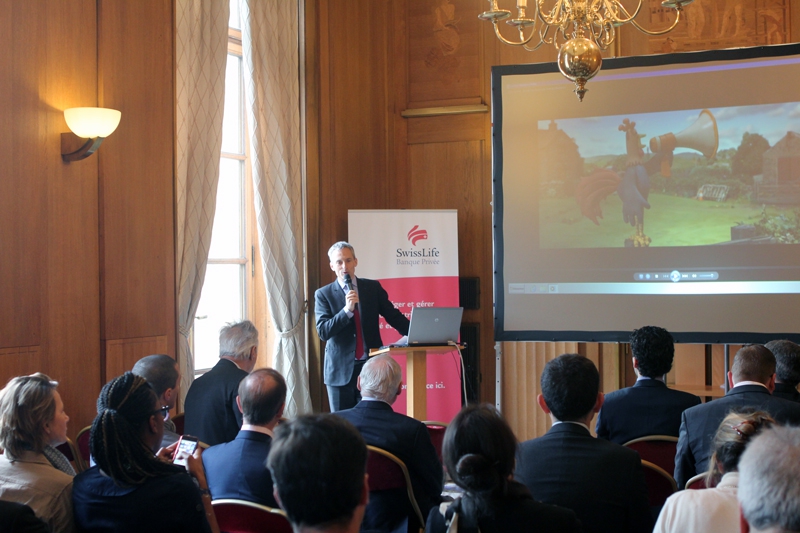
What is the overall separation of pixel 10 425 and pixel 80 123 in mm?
2145

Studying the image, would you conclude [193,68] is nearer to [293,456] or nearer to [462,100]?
[462,100]

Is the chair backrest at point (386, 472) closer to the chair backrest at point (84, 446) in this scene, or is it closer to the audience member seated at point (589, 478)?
the audience member seated at point (589, 478)

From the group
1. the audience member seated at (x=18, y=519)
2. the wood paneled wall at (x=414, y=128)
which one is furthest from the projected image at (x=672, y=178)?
the audience member seated at (x=18, y=519)

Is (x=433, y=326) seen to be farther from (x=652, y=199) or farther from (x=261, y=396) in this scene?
(x=652, y=199)

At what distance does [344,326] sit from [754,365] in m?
2.51

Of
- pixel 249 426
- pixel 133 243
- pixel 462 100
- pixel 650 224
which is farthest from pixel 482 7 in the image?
pixel 249 426

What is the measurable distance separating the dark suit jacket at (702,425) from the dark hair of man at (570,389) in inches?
21.4

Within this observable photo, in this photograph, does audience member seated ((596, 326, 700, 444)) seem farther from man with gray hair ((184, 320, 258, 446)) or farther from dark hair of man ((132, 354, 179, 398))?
dark hair of man ((132, 354, 179, 398))

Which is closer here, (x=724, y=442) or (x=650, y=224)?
(x=724, y=442)

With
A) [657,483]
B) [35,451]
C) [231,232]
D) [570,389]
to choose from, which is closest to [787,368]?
[657,483]

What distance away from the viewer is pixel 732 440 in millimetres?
1951

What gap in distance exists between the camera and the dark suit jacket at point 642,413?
3.17m

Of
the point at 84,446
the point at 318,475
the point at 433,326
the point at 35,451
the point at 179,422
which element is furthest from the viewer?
the point at 433,326

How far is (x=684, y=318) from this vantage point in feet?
18.1
